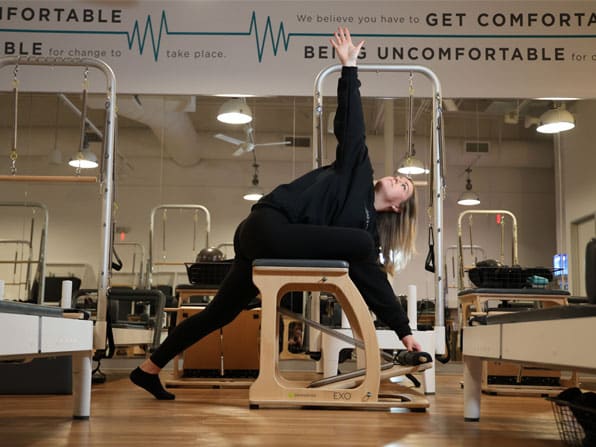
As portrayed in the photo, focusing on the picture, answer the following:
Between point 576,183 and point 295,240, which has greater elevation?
point 576,183

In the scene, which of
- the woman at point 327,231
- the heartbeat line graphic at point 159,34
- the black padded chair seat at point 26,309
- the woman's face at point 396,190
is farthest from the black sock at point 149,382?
the heartbeat line graphic at point 159,34

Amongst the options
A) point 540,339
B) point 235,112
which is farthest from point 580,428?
point 235,112

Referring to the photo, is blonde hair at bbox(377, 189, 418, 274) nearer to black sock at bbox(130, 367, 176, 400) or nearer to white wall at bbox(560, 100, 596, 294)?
black sock at bbox(130, 367, 176, 400)

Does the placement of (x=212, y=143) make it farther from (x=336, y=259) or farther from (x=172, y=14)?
(x=336, y=259)

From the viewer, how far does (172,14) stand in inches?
194

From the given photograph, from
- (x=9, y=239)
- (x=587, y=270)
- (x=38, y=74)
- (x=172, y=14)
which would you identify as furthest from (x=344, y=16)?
(x=587, y=270)

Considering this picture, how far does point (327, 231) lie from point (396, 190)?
51cm

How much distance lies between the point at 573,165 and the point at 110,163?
161 inches

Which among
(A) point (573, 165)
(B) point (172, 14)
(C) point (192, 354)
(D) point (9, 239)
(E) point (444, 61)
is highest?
(B) point (172, 14)

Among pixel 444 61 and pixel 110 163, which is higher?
pixel 444 61

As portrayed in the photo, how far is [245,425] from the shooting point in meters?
2.11

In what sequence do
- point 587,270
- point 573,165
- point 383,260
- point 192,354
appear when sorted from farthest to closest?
point 573,165 → point 192,354 → point 383,260 → point 587,270

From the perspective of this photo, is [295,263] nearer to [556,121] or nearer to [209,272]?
[209,272]

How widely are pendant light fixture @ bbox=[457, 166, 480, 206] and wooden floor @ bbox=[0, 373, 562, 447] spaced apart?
3.41 metres
